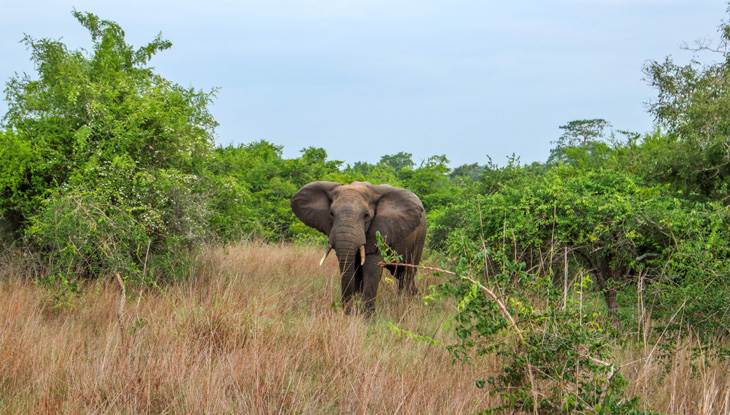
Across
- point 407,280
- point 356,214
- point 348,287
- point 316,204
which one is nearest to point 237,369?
point 348,287

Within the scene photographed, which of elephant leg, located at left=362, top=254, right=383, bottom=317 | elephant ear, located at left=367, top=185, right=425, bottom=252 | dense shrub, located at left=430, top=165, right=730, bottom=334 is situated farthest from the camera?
elephant ear, located at left=367, top=185, right=425, bottom=252

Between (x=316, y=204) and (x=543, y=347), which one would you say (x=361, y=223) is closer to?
(x=316, y=204)

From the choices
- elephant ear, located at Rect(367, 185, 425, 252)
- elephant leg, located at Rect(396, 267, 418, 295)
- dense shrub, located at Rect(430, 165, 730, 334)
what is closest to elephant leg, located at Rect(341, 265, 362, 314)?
elephant ear, located at Rect(367, 185, 425, 252)

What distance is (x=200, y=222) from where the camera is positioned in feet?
34.5

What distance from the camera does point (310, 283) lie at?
10773 millimetres

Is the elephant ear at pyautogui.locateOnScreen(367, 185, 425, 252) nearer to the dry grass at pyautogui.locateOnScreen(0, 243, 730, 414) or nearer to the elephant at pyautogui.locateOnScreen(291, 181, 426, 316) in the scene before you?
the elephant at pyautogui.locateOnScreen(291, 181, 426, 316)

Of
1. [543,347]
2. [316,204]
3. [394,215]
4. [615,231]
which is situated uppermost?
[316,204]

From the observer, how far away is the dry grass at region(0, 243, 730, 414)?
14.5 ft

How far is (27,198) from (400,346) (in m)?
6.52

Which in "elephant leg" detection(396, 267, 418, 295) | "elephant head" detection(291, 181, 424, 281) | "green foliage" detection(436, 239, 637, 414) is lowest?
"elephant leg" detection(396, 267, 418, 295)

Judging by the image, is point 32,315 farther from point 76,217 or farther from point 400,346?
point 400,346

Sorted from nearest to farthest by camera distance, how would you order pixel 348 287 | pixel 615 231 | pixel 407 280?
1. pixel 615 231
2. pixel 348 287
3. pixel 407 280

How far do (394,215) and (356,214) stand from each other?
0.72 meters

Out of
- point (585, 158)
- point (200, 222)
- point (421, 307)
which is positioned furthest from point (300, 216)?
point (585, 158)
